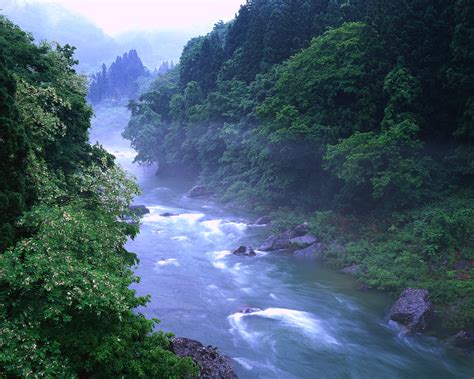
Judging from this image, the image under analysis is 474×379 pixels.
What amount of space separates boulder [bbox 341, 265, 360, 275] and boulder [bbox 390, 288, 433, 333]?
424 cm

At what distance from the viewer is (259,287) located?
23266 mm

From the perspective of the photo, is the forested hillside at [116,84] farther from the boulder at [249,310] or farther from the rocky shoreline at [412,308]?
the boulder at [249,310]

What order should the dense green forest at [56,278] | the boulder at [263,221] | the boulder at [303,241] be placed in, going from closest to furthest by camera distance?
the dense green forest at [56,278]
the boulder at [303,241]
the boulder at [263,221]

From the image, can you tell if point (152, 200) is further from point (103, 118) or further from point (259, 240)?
point (103, 118)

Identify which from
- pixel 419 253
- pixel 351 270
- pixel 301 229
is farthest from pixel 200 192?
pixel 419 253

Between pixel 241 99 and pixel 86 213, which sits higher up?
pixel 241 99

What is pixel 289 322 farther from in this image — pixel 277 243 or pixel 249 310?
pixel 277 243

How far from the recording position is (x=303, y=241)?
94.0 ft

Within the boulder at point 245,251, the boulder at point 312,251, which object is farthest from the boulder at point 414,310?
the boulder at point 245,251

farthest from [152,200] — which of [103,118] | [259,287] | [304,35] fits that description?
[103,118]

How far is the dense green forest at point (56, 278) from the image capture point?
934cm

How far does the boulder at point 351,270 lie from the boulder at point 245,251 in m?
6.10

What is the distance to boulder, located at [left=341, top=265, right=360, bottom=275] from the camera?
79.0ft

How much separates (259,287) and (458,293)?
369 inches
